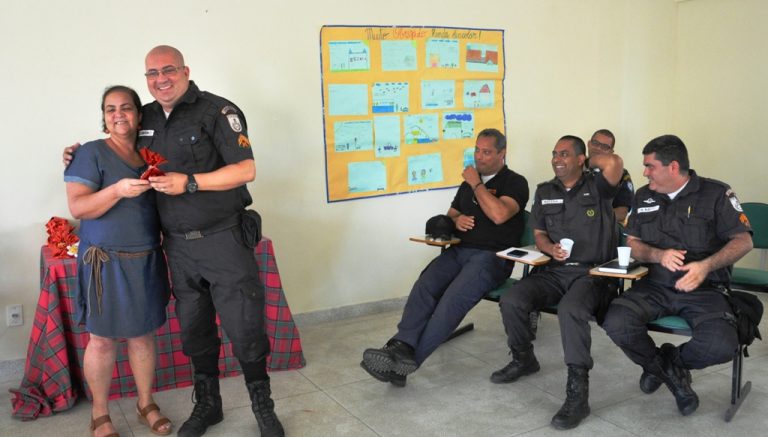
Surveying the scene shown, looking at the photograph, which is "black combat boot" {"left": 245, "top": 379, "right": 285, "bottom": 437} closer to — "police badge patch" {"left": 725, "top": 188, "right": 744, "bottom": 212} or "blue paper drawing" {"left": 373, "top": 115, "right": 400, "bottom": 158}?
"blue paper drawing" {"left": 373, "top": 115, "right": 400, "bottom": 158}

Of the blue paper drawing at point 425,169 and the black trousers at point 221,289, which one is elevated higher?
the blue paper drawing at point 425,169

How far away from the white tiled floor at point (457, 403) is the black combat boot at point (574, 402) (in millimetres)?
46

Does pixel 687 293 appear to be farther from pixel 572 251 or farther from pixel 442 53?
pixel 442 53

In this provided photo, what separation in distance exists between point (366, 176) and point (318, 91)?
0.66m

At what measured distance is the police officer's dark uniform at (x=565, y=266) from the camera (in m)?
3.22

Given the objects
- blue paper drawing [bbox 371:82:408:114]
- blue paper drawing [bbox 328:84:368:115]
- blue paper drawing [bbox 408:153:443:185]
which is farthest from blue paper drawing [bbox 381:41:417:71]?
blue paper drawing [bbox 408:153:443:185]

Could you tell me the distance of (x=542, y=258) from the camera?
3.28m

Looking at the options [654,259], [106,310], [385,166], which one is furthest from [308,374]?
[654,259]

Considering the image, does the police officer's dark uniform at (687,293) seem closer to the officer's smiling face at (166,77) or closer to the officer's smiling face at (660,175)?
the officer's smiling face at (660,175)

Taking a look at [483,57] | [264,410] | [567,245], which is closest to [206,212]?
[264,410]

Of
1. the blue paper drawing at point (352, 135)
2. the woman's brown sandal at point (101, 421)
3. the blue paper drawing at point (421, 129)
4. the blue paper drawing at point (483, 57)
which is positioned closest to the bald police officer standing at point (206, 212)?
the woman's brown sandal at point (101, 421)

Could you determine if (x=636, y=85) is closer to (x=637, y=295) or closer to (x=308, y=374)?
(x=637, y=295)

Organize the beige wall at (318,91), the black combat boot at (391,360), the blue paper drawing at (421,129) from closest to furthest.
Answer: the black combat boot at (391,360) → the beige wall at (318,91) → the blue paper drawing at (421,129)

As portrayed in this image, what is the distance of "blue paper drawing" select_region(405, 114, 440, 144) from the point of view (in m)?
4.57
